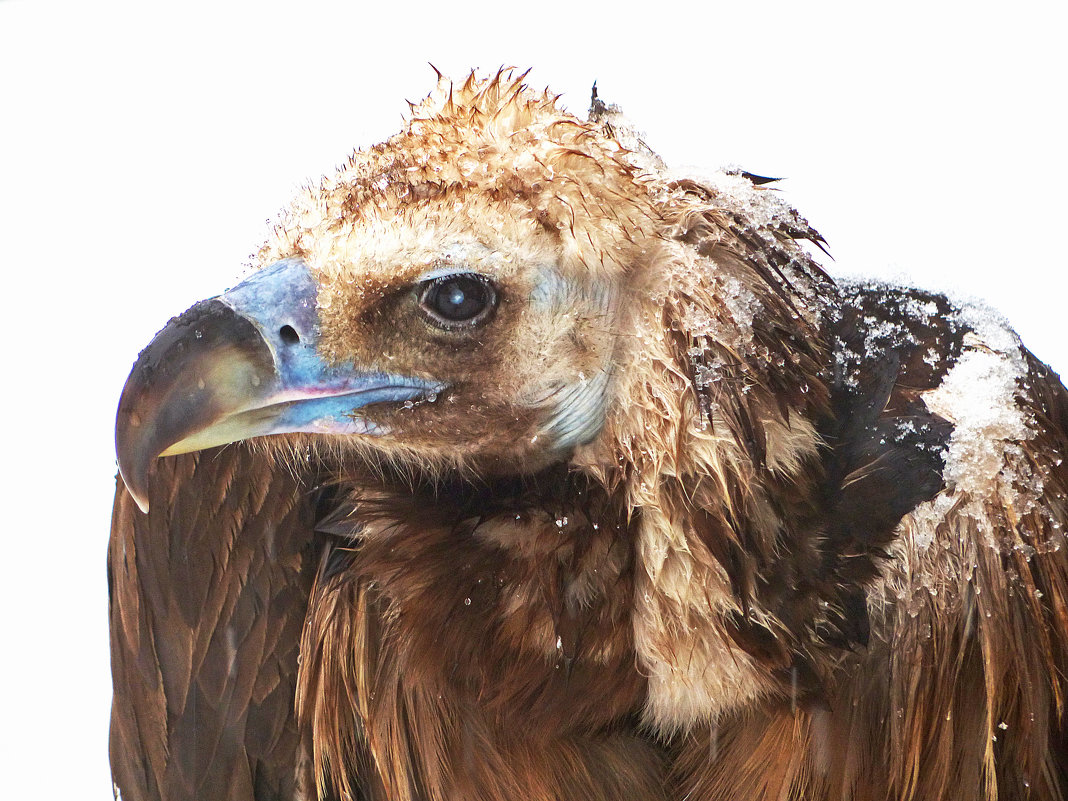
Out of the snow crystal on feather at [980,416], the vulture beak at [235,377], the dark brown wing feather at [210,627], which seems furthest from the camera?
the dark brown wing feather at [210,627]

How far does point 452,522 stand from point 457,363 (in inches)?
10.9

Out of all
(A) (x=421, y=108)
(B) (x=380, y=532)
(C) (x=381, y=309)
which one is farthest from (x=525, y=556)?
Answer: (A) (x=421, y=108)

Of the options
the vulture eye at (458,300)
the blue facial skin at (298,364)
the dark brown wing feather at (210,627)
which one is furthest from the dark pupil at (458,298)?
the dark brown wing feather at (210,627)

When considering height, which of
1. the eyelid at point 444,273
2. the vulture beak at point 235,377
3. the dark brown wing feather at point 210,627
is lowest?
the dark brown wing feather at point 210,627

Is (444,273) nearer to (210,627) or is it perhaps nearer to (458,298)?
(458,298)

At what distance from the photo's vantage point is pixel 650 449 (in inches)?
63.6

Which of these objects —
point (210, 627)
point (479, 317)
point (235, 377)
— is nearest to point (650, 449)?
point (479, 317)

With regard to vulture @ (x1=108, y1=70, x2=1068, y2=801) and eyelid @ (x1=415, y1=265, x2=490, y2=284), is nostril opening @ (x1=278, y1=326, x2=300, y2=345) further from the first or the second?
eyelid @ (x1=415, y1=265, x2=490, y2=284)

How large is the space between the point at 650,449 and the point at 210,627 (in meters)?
1.21

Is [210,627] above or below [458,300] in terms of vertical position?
below

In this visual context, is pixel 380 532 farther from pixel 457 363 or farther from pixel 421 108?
pixel 421 108

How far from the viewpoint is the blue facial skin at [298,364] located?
159cm

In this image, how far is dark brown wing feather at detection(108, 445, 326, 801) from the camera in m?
2.23

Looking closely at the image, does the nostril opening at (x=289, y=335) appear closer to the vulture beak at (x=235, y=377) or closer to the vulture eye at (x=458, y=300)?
the vulture beak at (x=235, y=377)
